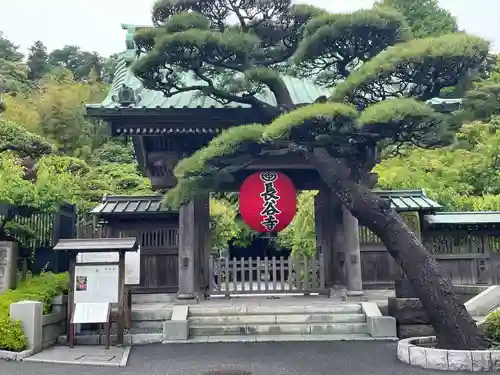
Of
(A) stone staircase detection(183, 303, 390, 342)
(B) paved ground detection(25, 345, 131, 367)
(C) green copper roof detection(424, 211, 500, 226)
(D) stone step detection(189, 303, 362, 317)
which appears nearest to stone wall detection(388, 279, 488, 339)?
(A) stone staircase detection(183, 303, 390, 342)

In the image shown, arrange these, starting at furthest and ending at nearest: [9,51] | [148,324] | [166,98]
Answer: [9,51], [166,98], [148,324]

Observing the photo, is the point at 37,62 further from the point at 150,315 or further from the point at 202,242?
the point at 150,315

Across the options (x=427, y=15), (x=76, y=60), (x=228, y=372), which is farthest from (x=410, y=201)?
(x=76, y=60)

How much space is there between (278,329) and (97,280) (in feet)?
11.7

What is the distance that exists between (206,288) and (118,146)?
88.0 feet

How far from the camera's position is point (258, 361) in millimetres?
7184

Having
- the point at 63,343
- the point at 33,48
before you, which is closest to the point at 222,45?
the point at 63,343

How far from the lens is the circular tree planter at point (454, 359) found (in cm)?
635

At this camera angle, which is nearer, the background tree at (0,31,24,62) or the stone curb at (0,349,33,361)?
the stone curb at (0,349,33,361)

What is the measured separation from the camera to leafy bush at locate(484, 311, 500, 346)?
7.22 metres

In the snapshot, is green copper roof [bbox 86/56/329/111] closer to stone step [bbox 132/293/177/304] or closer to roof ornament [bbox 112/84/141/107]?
roof ornament [bbox 112/84/141/107]

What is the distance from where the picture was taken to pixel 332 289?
12.1 meters

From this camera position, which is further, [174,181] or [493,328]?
[174,181]

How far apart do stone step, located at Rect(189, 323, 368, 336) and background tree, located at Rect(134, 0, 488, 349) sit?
242cm
